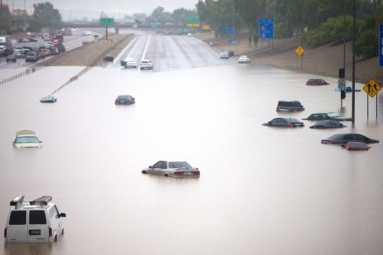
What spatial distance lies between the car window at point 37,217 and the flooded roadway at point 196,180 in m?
0.81

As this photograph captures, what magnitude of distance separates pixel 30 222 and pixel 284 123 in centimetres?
3762

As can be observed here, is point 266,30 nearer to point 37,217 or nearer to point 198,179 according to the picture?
point 198,179

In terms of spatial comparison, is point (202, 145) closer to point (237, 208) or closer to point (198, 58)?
point (237, 208)

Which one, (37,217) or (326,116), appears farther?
(326,116)

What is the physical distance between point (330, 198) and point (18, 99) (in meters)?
52.5

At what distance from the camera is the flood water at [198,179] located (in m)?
28.6

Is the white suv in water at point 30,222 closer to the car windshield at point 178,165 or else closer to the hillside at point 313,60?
the car windshield at point 178,165

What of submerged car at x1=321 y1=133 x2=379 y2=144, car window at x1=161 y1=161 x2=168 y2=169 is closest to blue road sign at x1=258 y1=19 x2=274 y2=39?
submerged car at x1=321 y1=133 x2=379 y2=144

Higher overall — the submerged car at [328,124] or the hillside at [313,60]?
the hillside at [313,60]

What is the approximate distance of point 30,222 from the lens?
26000mm

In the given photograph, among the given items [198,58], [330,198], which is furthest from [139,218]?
[198,58]

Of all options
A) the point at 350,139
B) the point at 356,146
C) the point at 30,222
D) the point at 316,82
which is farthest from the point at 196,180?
the point at 316,82

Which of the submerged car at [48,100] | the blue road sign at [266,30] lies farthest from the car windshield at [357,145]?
the blue road sign at [266,30]

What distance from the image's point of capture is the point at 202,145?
52438 mm
